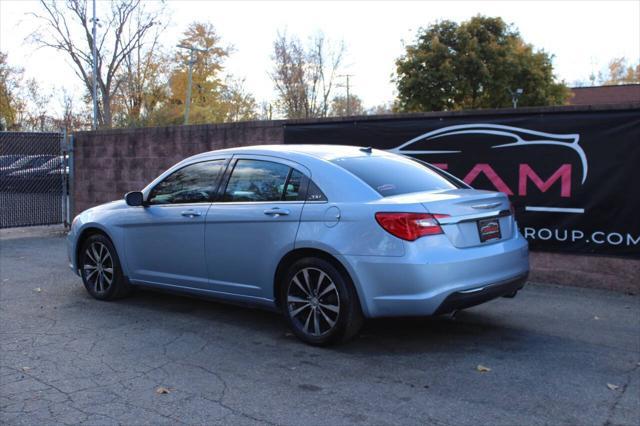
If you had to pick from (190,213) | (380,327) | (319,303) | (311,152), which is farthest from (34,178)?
(319,303)

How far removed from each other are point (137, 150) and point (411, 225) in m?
8.96

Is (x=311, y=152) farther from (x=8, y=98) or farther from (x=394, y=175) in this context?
(x=8, y=98)

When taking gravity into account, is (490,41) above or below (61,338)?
above

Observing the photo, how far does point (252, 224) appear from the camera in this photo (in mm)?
5453

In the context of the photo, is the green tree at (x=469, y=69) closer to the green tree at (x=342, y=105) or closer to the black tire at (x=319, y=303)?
the green tree at (x=342, y=105)

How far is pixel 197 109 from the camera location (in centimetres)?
4344

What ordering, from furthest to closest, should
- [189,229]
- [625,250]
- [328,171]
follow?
1. [625,250]
2. [189,229]
3. [328,171]

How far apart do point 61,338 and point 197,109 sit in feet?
129

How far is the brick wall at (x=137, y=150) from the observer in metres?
10.7

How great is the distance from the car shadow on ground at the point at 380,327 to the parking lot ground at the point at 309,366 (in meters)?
0.02

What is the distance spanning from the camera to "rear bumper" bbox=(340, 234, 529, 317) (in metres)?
4.61

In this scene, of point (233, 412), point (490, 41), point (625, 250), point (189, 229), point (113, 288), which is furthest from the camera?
point (490, 41)

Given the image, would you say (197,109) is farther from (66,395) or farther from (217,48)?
(66,395)

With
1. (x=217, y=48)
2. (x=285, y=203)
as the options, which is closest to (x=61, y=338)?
(x=285, y=203)
